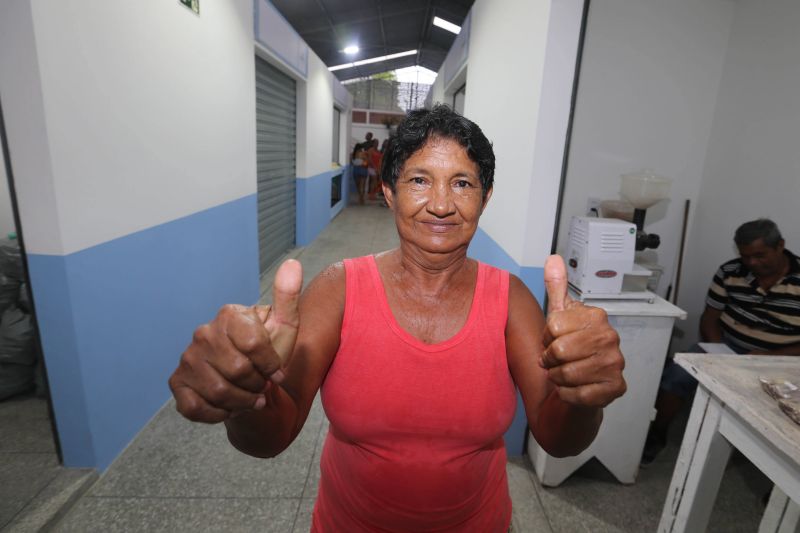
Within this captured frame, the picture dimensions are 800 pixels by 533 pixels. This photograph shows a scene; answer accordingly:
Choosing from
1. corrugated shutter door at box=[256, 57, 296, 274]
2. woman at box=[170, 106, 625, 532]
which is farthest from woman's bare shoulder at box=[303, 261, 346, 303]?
corrugated shutter door at box=[256, 57, 296, 274]

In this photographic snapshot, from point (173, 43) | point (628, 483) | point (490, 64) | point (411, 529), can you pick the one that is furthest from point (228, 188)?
point (628, 483)

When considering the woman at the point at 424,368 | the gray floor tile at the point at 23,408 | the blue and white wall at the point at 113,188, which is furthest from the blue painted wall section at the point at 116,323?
the woman at the point at 424,368

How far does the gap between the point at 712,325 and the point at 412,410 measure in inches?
94.8

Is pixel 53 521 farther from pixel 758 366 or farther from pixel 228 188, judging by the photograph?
pixel 758 366

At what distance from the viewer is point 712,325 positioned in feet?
8.41

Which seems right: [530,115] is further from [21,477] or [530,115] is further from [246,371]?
[21,477]

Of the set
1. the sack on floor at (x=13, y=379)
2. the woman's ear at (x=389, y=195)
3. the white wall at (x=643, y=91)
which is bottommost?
the sack on floor at (x=13, y=379)

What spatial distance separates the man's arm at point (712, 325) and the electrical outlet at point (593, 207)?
857 millimetres

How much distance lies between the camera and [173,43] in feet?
8.20

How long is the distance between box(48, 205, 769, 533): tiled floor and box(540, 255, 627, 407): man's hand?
5.23 ft

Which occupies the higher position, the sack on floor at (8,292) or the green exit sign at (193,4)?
the green exit sign at (193,4)

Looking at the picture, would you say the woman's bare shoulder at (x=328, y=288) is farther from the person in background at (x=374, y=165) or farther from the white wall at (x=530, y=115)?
the person in background at (x=374, y=165)

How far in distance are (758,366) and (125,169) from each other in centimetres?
275

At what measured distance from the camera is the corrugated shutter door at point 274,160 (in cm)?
488
